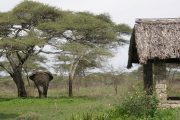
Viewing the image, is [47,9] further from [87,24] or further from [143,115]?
[143,115]

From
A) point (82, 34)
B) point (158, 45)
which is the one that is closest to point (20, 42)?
point (82, 34)

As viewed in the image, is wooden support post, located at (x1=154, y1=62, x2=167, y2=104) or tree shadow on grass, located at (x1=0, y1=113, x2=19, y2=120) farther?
tree shadow on grass, located at (x1=0, y1=113, x2=19, y2=120)

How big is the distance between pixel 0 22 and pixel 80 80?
15806mm

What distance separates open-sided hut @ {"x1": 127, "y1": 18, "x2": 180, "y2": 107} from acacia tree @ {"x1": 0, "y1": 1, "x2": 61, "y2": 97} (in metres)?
11.6

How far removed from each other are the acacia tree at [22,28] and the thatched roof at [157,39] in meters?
11.6

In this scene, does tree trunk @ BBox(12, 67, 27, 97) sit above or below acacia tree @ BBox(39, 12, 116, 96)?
below

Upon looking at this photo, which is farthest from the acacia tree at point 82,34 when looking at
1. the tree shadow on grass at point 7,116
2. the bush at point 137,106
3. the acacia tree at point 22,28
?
the bush at point 137,106

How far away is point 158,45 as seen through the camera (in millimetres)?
18766

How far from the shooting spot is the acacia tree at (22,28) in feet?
98.3

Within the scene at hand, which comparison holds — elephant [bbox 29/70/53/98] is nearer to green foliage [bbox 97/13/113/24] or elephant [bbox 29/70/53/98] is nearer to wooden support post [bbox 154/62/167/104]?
green foliage [bbox 97/13/113/24]

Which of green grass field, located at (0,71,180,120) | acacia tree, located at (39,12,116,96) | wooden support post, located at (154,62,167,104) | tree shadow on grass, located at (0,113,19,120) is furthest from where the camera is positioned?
acacia tree, located at (39,12,116,96)

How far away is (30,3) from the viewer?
3238 cm

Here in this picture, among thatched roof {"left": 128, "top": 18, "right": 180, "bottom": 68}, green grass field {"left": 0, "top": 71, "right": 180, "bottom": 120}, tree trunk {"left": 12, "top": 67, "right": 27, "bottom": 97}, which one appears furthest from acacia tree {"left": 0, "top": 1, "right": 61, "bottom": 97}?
thatched roof {"left": 128, "top": 18, "right": 180, "bottom": 68}

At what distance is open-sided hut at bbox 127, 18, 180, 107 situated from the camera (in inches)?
728
